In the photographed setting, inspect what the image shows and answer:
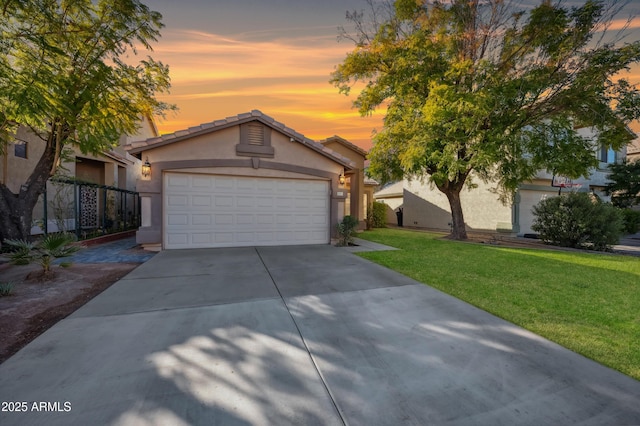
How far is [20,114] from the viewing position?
20.8 ft

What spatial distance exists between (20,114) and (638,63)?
17.1m

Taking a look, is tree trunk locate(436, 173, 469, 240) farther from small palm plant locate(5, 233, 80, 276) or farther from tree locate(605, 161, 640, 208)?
small palm plant locate(5, 233, 80, 276)

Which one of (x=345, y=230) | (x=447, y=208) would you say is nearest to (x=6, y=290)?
(x=345, y=230)

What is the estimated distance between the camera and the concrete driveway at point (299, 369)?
200 centimetres

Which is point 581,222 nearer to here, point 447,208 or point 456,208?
point 456,208

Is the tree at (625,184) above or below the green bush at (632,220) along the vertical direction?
above

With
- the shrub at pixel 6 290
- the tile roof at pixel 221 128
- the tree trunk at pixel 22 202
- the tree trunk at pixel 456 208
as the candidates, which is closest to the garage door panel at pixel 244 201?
the tile roof at pixel 221 128

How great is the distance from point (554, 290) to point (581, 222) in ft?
24.4

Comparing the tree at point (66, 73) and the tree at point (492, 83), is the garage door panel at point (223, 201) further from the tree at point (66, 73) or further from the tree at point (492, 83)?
the tree at point (492, 83)

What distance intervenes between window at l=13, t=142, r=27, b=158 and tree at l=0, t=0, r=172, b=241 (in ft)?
10.8

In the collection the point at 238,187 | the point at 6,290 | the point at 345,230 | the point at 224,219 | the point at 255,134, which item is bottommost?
the point at 6,290

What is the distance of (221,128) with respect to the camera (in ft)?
28.0

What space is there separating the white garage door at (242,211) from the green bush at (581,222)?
352 inches

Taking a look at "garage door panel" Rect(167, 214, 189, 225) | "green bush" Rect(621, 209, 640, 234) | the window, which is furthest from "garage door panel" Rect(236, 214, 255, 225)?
"green bush" Rect(621, 209, 640, 234)
